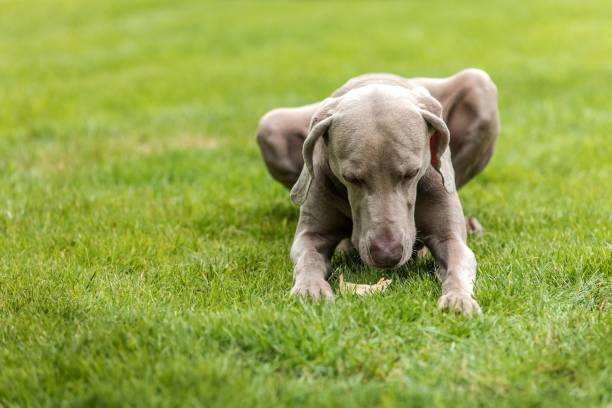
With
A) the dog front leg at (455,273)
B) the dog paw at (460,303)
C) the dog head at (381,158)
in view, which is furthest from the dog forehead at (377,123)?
the dog paw at (460,303)

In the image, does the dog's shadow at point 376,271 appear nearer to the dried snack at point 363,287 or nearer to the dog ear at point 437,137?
the dried snack at point 363,287

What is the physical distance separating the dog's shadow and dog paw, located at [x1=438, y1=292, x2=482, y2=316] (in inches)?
16.1

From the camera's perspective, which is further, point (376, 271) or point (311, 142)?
point (376, 271)

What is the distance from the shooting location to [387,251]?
3.85 metres

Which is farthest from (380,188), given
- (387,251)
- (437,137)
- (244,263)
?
(244,263)

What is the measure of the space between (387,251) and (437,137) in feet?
2.45

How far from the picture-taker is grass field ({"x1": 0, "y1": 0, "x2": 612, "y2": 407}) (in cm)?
301

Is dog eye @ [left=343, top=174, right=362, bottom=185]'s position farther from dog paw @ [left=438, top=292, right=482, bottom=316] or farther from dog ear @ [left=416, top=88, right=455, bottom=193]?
dog paw @ [left=438, top=292, right=482, bottom=316]

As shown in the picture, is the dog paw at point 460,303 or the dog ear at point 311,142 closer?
the dog paw at point 460,303

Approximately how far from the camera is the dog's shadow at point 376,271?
424 cm

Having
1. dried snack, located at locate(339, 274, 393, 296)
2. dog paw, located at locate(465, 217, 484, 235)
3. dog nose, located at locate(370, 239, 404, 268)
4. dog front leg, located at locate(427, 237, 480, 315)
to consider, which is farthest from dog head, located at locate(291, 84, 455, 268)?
dog paw, located at locate(465, 217, 484, 235)

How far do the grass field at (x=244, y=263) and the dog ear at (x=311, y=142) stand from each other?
43 centimetres

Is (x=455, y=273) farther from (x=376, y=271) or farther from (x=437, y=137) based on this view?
(x=437, y=137)

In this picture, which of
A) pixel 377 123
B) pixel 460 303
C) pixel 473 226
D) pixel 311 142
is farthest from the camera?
pixel 473 226
